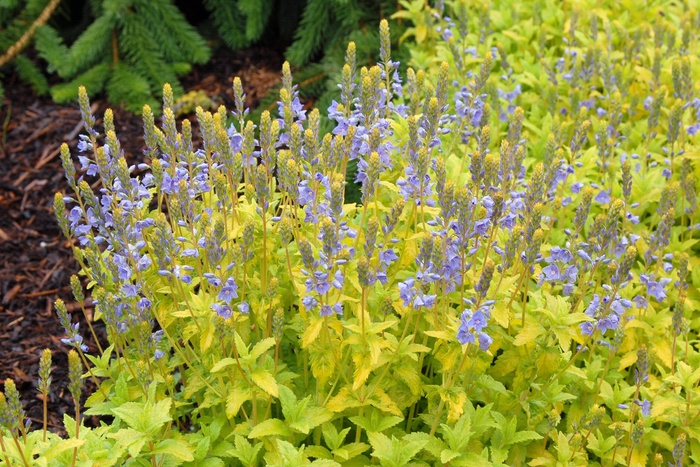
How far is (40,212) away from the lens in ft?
18.7

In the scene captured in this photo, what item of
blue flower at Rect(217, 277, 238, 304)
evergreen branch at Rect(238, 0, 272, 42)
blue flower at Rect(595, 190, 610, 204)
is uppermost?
evergreen branch at Rect(238, 0, 272, 42)

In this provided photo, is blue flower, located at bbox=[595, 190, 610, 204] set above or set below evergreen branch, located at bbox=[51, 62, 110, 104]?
below

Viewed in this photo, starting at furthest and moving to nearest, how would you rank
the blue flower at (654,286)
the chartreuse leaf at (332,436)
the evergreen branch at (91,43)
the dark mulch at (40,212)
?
the evergreen branch at (91,43) < the dark mulch at (40,212) < the blue flower at (654,286) < the chartreuse leaf at (332,436)

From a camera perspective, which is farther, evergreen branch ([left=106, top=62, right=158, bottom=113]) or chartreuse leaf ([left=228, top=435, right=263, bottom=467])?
evergreen branch ([left=106, top=62, right=158, bottom=113])

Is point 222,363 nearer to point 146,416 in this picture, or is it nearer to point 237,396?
point 237,396

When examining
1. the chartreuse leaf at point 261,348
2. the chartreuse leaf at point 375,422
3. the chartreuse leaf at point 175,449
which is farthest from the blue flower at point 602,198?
the chartreuse leaf at point 175,449

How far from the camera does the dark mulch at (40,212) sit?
4.48 m

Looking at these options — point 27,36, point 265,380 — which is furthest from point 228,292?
point 27,36

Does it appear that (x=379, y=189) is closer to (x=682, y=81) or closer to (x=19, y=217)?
(x=682, y=81)

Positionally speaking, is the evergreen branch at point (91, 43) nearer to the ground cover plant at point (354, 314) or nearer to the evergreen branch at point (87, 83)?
the evergreen branch at point (87, 83)

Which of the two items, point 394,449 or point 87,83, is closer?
point 394,449

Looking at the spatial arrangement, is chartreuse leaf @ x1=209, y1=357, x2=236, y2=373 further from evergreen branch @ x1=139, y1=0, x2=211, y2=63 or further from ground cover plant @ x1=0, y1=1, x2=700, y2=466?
evergreen branch @ x1=139, y1=0, x2=211, y2=63

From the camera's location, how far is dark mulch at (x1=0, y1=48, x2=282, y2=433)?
4480 millimetres

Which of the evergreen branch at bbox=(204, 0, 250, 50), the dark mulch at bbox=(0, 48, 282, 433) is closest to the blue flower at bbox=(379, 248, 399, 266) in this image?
the dark mulch at bbox=(0, 48, 282, 433)
